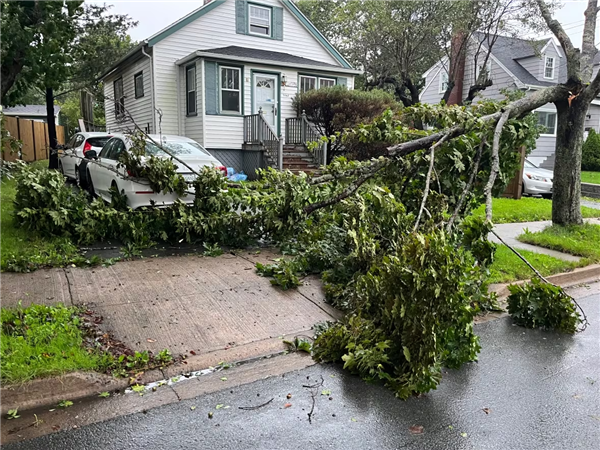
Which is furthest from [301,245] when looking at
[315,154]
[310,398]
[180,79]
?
[180,79]

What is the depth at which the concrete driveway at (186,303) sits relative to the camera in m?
4.21

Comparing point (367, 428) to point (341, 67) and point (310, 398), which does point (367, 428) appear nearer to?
point (310, 398)

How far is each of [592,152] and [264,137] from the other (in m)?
17.0

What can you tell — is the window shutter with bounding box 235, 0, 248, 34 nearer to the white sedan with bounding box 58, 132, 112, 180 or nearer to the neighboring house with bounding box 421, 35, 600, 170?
the white sedan with bounding box 58, 132, 112, 180

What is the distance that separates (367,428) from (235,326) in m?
1.83

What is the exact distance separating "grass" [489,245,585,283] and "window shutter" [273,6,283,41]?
14.4 m

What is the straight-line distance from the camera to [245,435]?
9.70ft

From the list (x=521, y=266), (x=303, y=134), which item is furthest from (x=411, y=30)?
(x=521, y=266)

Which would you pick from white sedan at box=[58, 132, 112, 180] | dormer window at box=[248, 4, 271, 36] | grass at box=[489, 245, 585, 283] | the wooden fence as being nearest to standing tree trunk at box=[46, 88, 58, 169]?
the wooden fence

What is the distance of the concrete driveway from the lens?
4211 millimetres

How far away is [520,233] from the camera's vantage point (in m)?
9.34

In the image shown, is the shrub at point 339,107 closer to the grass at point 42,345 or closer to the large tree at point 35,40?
the large tree at point 35,40

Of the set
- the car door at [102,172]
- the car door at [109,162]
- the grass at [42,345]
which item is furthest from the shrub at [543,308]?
the car door at [102,172]

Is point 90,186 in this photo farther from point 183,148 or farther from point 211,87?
point 211,87
